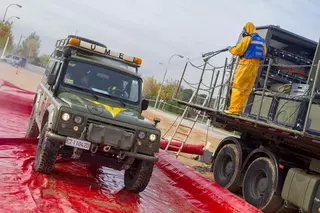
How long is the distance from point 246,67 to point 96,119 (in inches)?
156

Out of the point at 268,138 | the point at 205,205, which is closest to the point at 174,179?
the point at 205,205

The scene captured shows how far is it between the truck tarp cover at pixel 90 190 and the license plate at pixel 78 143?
66cm

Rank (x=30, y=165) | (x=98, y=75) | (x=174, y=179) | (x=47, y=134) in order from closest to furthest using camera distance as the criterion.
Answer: (x=47, y=134) < (x=30, y=165) < (x=98, y=75) < (x=174, y=179)

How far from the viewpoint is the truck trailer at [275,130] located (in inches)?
271

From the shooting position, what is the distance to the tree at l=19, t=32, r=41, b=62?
319ft

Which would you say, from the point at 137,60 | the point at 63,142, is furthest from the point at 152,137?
the point at 137,60

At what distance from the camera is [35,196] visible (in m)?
5.31

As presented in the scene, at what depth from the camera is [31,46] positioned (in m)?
97.7

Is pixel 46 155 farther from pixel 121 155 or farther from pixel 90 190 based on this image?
pixel 121 155

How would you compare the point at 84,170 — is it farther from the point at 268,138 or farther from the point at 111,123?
the point at 268,138

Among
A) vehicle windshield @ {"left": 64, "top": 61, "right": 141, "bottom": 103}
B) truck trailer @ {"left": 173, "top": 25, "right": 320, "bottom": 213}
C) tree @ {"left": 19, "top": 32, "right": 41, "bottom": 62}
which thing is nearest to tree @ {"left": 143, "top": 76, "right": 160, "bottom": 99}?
tree @ {"left": 19, "top": 32, "right": 41, "bottom": 62}

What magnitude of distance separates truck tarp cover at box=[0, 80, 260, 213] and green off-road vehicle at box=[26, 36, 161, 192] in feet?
1.13

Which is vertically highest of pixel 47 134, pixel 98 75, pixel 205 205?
pixel 98 75

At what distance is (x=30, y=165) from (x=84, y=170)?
112 centimetres
